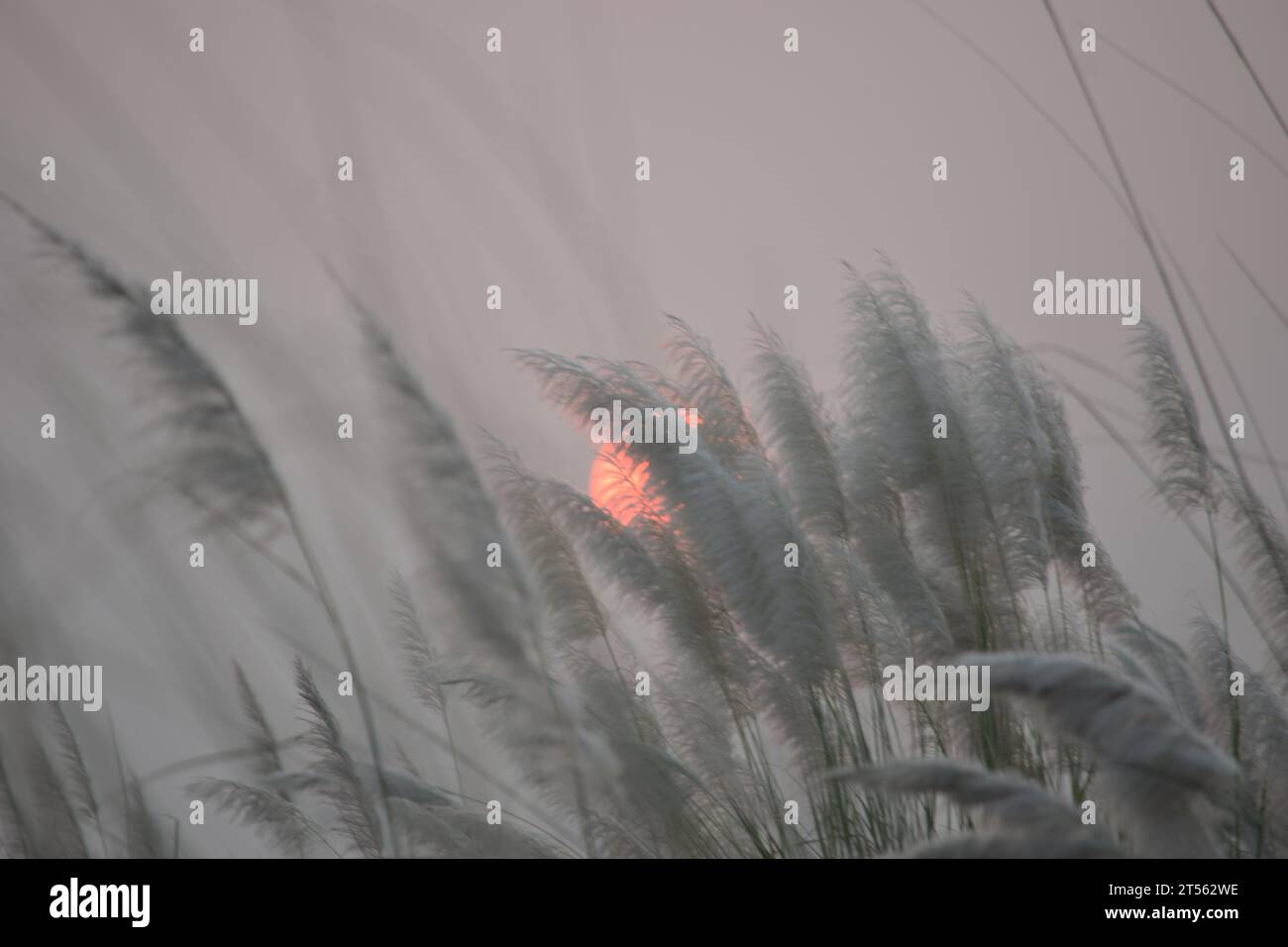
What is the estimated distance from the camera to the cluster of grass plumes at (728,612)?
5.53 ft

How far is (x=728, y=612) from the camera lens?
7.25 ft

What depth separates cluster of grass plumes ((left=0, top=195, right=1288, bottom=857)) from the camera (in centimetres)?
169

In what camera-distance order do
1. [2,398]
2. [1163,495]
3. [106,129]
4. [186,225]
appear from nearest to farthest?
[106,129], [186,225], [1163,495], [2,398]

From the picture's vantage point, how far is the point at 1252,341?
321cm

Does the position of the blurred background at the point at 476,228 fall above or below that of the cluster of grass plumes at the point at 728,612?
above

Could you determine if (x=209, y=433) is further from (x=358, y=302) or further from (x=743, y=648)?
(x=743, y=648)

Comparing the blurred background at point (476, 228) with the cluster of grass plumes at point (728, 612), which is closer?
the cluster of grass plumes at point (728, 612)

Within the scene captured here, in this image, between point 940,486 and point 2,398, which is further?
point 2,398

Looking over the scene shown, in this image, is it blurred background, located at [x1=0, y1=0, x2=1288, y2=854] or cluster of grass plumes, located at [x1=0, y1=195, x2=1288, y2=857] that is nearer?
cluster of grass plumes, located at [x1=0, y1=195, x2=1288, y2=857]

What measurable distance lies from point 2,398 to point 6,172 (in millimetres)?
991

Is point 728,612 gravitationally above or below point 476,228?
below

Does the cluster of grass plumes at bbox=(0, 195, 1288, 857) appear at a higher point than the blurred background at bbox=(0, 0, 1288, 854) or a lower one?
lower

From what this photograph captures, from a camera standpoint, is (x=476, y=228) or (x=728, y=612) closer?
(x=728, y=612)

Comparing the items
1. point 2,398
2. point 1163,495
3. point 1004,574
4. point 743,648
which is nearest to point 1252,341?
point 1163,495
